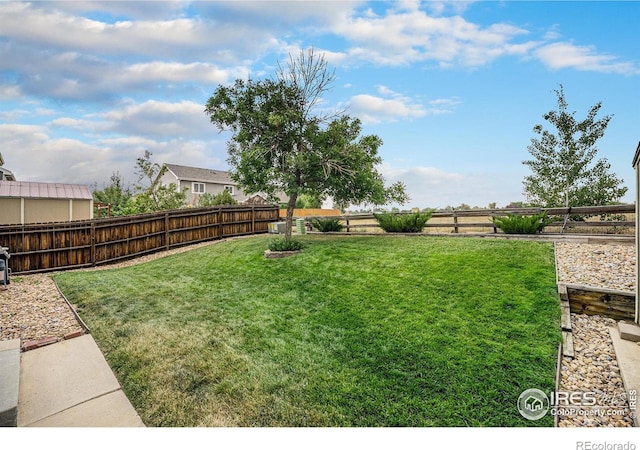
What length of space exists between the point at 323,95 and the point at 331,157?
4.92 feet

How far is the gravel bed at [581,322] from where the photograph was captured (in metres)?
2.53

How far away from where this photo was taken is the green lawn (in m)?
2.59

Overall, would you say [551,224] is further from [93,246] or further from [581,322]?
[93,246]

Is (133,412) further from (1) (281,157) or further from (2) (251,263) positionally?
(1) (281,157)

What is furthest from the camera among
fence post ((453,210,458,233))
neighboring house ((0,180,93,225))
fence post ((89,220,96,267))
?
neighboring house ((0,180,93,225))

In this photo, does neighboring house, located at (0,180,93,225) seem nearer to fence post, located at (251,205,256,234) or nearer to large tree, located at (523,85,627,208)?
fence post, located at (251,205,256,234)

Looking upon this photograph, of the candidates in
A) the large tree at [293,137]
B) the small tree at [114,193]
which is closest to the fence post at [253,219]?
the large tree at [293,137]

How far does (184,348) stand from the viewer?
3.58 meters

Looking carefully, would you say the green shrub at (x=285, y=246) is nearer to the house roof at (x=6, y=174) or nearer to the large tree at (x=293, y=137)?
the large tree at (x=293, y=137)

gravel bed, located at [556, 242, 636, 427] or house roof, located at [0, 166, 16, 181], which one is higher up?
house roof, located at [0, 166, 16, 181]

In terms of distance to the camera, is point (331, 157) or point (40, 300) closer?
point (40, 300)

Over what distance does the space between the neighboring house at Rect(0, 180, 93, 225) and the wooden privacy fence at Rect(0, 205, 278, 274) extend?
572 cm

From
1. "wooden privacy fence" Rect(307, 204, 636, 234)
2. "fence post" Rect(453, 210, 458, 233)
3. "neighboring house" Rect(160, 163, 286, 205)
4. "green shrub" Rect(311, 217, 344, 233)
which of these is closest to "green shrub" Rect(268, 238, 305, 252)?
"green shrub" Rect(311, 217, 344, 233)

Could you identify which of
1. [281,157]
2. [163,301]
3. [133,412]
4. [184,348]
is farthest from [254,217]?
[133,412]
